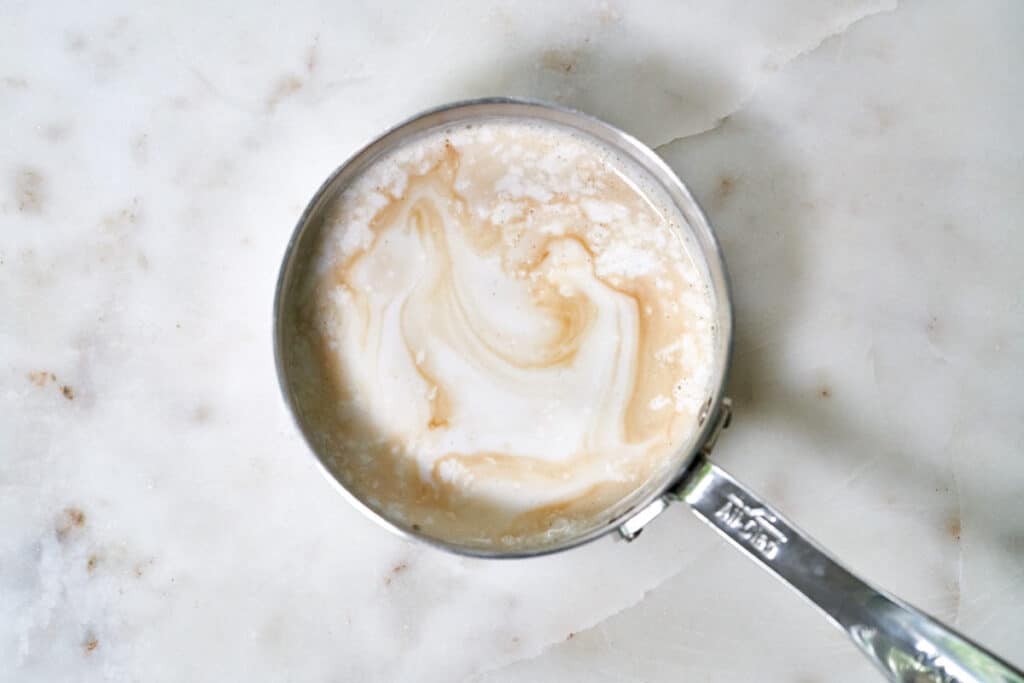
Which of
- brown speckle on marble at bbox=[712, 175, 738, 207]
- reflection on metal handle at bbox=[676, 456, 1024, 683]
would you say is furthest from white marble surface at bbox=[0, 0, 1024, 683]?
reflection on metal handle at bbox=[676, 456, 1024, 683]

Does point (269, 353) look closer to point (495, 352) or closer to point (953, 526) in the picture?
point (495, 352)

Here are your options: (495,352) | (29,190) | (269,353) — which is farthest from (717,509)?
(29,190)

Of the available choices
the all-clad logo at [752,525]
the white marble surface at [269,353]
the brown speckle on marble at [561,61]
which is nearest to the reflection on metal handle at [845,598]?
the all-clad logo at [752,525]

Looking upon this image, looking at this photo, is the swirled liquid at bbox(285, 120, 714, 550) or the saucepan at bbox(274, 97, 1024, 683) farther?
the swirled liquid at bbox(285, 120, 714, 550)

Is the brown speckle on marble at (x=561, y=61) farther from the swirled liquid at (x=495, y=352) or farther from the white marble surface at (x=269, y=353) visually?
the swirled liquid at (x=495, y=352)

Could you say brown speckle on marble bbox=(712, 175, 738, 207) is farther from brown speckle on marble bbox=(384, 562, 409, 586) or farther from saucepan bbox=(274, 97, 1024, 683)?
brown speckle on marble bbox=(384, 562, 409, 586)

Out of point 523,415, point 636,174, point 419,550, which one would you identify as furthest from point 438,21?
point 419,550

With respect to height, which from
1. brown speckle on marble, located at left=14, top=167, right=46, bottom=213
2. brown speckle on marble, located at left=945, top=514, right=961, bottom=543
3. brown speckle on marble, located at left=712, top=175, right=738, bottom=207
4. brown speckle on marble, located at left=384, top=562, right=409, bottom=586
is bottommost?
brown speckle on marble, located at left=384, top=562, right=409, bottom=586
